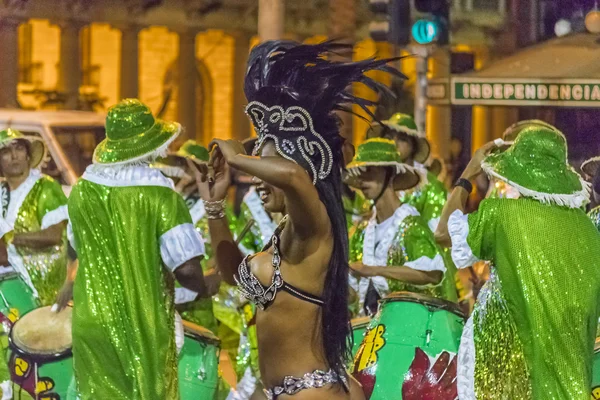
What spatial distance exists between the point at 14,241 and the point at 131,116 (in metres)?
2.63

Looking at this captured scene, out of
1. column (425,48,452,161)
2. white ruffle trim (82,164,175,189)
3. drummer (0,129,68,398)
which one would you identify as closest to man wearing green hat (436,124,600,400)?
white ruffle trim (82,164,175,189)

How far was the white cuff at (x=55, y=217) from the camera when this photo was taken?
372 inches

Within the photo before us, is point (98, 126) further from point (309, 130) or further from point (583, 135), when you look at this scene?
point (309, 130)

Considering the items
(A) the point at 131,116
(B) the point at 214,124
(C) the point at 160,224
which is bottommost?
(B) the point at 214,124

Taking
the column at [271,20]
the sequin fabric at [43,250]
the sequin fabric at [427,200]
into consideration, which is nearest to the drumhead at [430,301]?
the sequin fabric at [43,250]

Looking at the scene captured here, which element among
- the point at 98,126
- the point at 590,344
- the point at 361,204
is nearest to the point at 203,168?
the point at 590,344

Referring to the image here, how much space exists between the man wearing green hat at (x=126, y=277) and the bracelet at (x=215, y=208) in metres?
0.78

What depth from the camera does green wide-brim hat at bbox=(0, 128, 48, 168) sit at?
32.3ft

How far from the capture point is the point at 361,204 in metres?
11.4

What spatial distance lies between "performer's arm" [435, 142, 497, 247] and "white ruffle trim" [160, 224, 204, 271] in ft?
3.97

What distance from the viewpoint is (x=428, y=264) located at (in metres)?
8.18

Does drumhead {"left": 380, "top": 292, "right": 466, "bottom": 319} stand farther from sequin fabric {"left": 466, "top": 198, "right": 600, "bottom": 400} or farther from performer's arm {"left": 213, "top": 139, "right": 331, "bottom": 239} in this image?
performer's arm {"left": 213, "top": 139, "right": 331, "bottom": 239}

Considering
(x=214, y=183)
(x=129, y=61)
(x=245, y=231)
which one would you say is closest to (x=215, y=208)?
(x=214, y=183)

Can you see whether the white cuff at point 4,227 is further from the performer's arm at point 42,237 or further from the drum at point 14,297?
the drum at point 14,297
